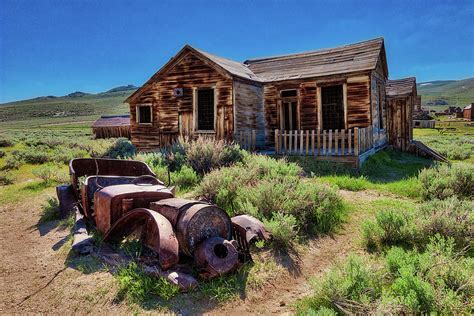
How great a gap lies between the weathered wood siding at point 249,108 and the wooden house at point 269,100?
0.13 ft

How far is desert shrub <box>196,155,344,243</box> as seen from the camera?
5.38m

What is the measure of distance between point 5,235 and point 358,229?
6.42m

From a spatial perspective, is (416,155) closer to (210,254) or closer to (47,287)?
(210,254)

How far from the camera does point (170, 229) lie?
3.85 meters

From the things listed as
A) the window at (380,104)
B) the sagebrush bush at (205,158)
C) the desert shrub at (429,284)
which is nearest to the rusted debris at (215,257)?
the desert shrub at (429,284)

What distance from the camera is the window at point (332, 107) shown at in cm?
1373

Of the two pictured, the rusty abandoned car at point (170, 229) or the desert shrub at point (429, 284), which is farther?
the rusty abandoned car at point (170, 229)

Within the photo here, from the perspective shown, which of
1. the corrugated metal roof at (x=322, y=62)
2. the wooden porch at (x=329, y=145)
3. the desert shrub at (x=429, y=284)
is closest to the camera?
the desert shrub at (x=429, y=284)

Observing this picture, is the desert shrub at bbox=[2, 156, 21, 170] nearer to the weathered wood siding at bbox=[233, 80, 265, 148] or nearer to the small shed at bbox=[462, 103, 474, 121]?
the weathered wood siding at bbox=[233, 80, 265, 148]

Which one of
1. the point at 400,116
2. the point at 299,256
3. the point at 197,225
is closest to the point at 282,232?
the point at 299,256

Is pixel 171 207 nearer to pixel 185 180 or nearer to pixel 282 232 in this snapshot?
pixel 282 232

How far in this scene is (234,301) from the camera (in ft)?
11.3

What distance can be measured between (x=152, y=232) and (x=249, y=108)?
10.5m

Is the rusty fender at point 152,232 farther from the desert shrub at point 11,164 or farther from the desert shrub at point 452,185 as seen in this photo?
the desert shrub at point 11,164
